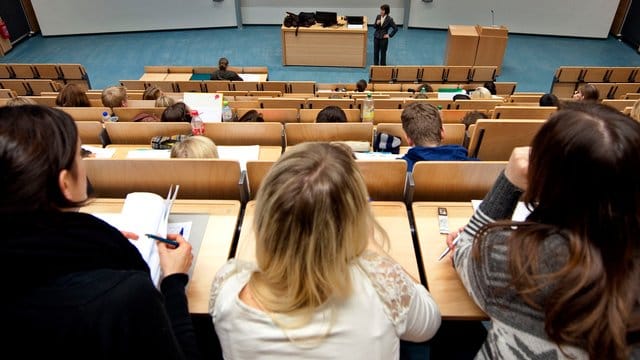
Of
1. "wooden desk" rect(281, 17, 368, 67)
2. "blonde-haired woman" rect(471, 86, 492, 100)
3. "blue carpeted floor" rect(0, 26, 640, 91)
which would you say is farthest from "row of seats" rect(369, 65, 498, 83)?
"blonde-haired woman" rect(471, 86, 492, 100)

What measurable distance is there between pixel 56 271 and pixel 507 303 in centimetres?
108

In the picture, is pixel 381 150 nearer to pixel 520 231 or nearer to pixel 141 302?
pixel 520 231

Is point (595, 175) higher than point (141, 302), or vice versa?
point (595, 175)

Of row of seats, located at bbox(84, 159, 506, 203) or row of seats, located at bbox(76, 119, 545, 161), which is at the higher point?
row of seats, located at bbox(84, 159, 506, 203)

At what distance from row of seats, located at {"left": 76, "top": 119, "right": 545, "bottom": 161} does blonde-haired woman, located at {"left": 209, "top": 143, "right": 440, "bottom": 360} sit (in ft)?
6.61

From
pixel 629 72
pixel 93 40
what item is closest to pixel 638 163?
pixel 629 72

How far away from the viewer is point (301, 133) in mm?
3055

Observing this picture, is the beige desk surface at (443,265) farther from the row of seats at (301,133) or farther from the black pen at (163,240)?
the row of seats at (301,133)

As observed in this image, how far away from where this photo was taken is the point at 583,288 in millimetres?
907

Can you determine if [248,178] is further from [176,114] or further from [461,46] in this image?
[461,46]

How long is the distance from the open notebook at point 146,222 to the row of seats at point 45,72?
18.9 feet

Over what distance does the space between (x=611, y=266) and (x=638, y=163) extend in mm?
243

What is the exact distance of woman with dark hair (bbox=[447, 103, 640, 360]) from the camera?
34.7 inches

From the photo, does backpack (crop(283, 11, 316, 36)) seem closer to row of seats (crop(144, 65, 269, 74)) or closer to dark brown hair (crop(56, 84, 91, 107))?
row of seats (crop(144, 65, 269, 74))
